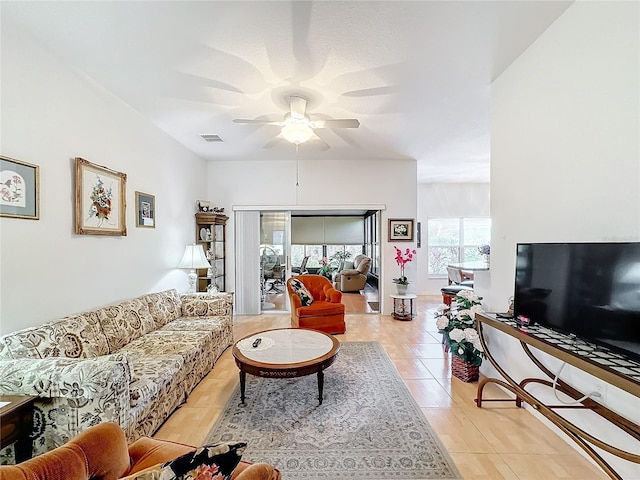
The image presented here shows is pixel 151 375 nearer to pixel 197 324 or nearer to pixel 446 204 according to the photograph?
pixel 197 324

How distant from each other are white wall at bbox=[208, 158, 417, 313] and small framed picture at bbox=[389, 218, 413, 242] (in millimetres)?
86

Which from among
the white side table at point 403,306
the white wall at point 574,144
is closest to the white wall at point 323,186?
the white side table at point 403,306

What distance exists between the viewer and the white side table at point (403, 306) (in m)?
5.13

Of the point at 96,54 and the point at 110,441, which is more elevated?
the point at 96,54

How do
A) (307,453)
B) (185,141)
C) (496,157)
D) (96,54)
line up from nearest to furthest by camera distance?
(307,453), (96,54), (496,157), (185,141)

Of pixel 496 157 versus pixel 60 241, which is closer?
pixel 60 241

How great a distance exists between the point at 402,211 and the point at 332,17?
13.1 ft

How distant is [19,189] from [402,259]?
4.92 meters

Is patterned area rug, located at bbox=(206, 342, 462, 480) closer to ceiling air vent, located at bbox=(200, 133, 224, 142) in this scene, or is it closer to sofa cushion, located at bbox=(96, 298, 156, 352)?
sofa cushion, located at bbox=(96, 298, 156, 352)

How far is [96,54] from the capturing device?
91.6 inches

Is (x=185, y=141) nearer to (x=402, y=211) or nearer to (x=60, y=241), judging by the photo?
(x=60, y=241)

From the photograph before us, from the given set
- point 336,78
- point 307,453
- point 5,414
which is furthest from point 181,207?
point 307,453

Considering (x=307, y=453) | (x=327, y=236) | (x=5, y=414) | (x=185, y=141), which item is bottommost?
(x=307, y=453)

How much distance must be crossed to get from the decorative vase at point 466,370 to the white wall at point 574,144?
315 mm
